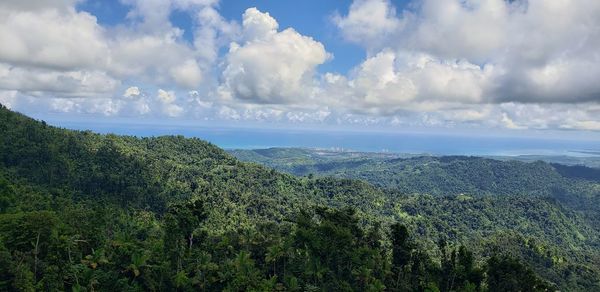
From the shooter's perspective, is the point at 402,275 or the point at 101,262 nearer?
the point at 101,262

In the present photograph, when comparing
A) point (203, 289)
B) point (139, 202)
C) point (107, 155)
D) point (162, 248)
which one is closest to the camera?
point (203, 289)

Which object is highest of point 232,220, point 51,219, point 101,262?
point 51,219

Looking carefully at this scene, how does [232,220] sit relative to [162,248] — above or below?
below

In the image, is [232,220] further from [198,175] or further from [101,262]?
[101,262]

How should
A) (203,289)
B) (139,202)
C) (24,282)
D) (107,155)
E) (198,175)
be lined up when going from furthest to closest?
1. (198,175)
2. (107,155)
3. (139,202)
4. (203,289)
5. (24,282)

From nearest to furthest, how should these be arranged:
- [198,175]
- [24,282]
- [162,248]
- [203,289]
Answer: [24,282]
[203,289]
[162,248]
[198,175]

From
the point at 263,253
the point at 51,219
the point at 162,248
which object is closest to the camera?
the point at 51,219

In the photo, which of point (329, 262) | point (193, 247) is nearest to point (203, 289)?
point (193, 247)

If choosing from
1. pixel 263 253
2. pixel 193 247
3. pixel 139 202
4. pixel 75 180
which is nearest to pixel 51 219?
pixel 193 247

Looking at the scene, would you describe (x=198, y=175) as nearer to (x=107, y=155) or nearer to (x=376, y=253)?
(x=107, y=155)
